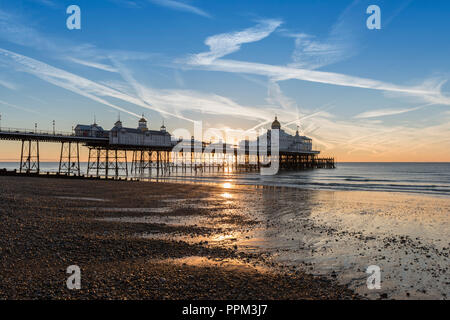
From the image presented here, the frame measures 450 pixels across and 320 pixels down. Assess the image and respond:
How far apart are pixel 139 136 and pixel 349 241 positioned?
5967 cm

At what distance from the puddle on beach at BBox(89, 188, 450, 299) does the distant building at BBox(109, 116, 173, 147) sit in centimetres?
4895

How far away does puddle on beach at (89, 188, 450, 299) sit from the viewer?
663 cm

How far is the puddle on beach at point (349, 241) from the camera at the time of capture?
6633 millimetres

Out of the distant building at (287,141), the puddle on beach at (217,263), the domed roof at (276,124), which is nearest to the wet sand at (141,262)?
the puddle on beach at (217,263)

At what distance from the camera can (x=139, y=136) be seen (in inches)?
2527

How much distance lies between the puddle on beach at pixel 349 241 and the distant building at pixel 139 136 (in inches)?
1927

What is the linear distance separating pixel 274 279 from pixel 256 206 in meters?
11.5

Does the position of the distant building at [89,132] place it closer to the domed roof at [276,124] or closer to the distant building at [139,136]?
the distant building at [139,136]

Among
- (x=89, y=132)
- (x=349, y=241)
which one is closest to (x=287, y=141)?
(x=89, y=132)

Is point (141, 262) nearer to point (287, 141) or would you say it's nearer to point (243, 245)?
point (243, 245)

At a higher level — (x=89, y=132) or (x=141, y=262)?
(x=89, y=132)

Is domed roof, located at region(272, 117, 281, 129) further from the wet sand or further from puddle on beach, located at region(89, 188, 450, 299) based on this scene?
the wet sand
